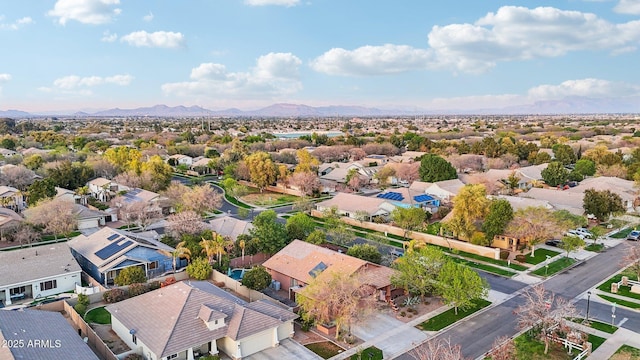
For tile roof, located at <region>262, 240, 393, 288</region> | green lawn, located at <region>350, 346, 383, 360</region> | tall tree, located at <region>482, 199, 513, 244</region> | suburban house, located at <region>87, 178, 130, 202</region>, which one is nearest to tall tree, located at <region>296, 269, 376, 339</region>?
green lawn, located at <region>350, 346, 383, 360</region>

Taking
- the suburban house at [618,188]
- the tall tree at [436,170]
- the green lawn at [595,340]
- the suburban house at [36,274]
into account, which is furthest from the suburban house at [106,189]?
the suburban house at [618,188]

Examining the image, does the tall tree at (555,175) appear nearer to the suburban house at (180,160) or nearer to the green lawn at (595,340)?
the green lawn at (595,340)

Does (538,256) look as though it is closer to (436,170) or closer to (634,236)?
(634,236)

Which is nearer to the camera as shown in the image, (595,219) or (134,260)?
(134,260)

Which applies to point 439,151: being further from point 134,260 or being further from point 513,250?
point 134,260

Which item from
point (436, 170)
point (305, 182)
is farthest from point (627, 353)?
point (305, 182)

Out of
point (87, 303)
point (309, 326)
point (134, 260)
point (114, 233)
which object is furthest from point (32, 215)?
point (309, 326)

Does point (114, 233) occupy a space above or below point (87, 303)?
above
